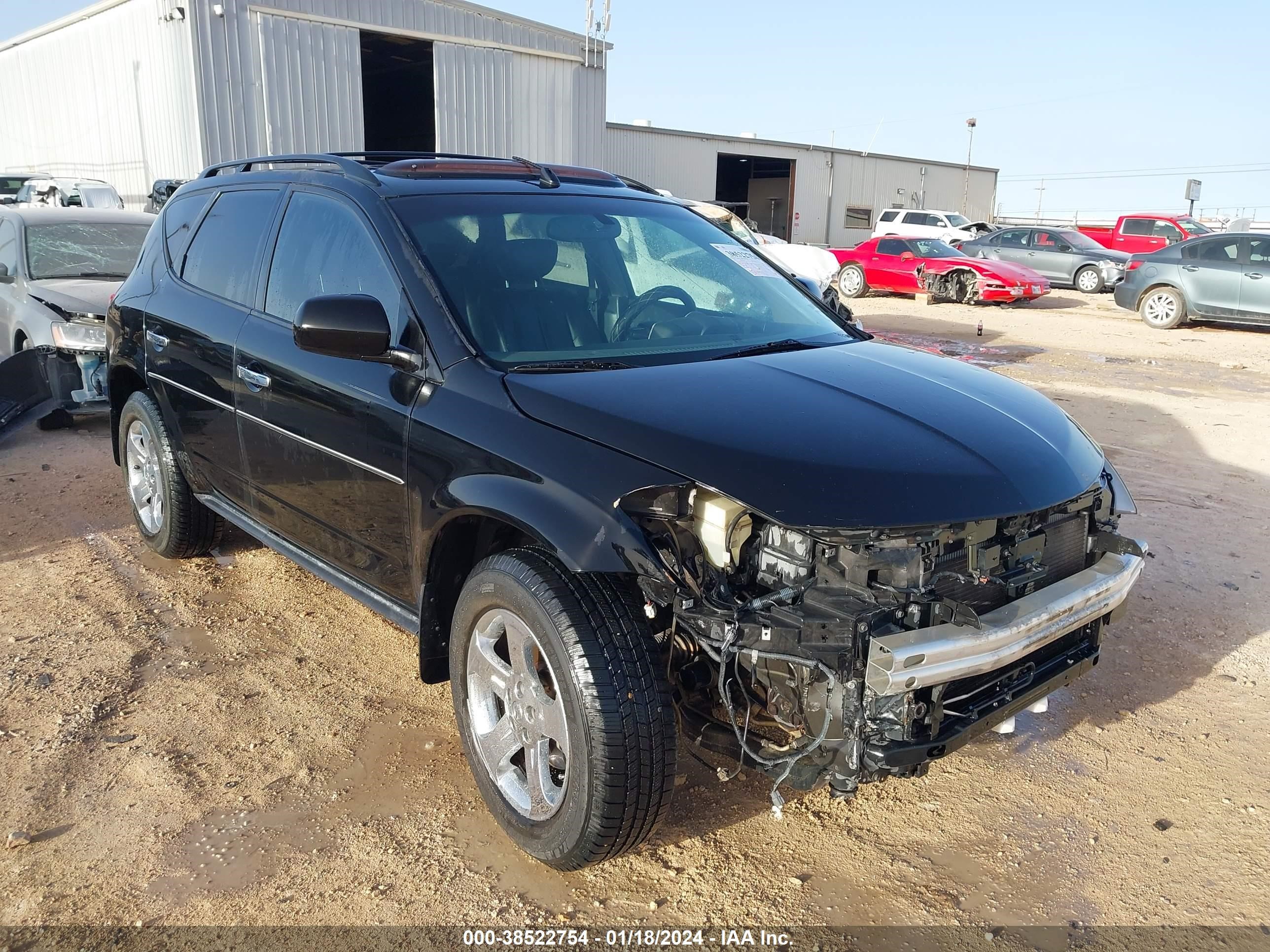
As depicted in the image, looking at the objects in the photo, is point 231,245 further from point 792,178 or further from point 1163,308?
point 792,178

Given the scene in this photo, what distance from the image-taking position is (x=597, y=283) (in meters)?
3.57

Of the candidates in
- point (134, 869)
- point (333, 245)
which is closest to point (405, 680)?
point (134, 869)

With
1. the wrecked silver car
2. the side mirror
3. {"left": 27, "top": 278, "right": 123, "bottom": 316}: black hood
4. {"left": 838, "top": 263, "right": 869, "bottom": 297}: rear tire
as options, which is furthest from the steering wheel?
{"left": 838, "top": 263, "right": 869, "bottom": 297}: rear tire

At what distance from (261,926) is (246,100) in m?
19.2

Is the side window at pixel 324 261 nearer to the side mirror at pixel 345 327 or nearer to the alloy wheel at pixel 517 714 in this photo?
the side mirror at pixel 345 327

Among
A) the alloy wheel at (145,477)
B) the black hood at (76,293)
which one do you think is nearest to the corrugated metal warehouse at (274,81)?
the black hood at (76,293)

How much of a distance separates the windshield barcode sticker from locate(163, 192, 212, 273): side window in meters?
2.48

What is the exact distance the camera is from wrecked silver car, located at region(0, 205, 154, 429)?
300 inches

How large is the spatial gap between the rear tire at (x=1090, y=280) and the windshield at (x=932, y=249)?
4.16 m

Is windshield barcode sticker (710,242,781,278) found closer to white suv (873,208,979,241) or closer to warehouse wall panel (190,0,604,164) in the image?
warehouse wall panel (190,0,604,164)

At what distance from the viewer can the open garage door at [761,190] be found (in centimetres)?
4056

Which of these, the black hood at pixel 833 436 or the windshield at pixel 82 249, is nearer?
the black hood at pixel 833 436

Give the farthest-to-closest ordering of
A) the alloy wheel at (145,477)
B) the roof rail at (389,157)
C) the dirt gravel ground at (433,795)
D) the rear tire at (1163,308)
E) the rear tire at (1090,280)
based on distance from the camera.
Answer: the rear tire at (1090,280) → the rear tire at (1163,308) → the alloy wheel at (145,477) → the roof rail at (389,157) → the dirt gravel ground at (433,795)

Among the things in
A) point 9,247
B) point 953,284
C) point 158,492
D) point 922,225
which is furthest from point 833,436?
point 922,225
